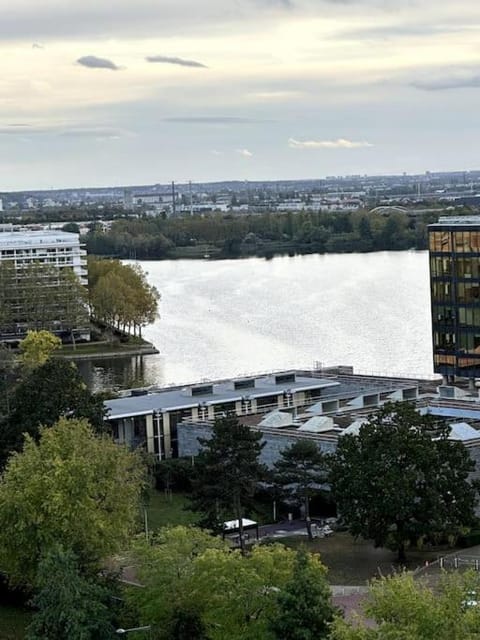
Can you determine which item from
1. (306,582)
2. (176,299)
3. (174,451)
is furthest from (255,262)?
(306,582)

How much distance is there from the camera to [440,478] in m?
16.8

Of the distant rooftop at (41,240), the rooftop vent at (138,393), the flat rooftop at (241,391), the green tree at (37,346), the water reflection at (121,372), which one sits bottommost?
the water reflection at (121,372)

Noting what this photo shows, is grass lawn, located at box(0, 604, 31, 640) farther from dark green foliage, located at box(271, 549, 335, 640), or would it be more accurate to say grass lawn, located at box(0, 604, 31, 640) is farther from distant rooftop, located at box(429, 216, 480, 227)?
distant rooftop, located at box(429, 216, 480, 227)

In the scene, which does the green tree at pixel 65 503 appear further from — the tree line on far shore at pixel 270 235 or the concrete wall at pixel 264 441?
the tree line on far shore at pixel 270 235

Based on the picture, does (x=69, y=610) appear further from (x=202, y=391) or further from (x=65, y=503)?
(x=202, y=391)

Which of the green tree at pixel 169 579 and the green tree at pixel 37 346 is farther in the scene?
the green tree at pixel 37 346

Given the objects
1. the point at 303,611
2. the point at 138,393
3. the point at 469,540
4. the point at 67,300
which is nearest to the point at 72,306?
the point at 67,300

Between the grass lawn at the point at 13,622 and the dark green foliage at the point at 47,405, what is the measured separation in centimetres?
433

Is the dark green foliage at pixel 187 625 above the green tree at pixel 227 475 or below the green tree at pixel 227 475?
below

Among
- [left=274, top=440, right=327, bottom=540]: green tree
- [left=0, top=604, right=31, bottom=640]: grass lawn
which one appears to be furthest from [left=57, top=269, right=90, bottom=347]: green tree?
[left=0, top=604, right=31, bottom=640]: grass lawn

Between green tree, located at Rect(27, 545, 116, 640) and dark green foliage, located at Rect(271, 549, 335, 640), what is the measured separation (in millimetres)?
1961

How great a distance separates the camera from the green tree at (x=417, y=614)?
10.2m

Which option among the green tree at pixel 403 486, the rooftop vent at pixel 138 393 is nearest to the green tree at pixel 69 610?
the green tree at pixel 403 486

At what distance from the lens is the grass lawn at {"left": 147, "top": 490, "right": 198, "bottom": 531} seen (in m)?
A: 19.1
